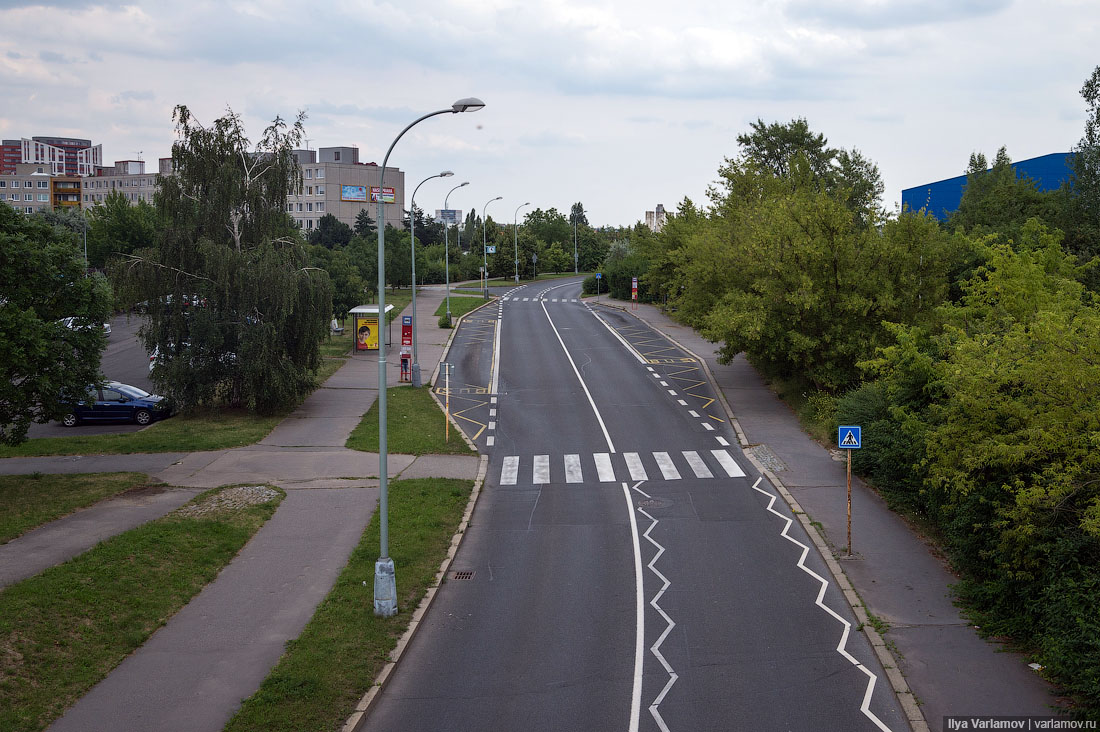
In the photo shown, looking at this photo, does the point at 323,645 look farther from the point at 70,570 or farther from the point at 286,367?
the point at 286,367

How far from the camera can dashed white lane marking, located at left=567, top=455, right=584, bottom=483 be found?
22622 mm

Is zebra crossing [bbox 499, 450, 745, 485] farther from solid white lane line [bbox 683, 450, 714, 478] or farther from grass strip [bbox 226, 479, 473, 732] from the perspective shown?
grass strip [bbox 226, 479, 473, 732]

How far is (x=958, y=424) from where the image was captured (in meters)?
14.3

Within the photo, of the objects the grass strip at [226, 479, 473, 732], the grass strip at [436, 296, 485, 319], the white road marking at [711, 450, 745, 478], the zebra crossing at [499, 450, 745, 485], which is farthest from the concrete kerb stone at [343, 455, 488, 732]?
the grass strip at [436, 296, 485, 319]

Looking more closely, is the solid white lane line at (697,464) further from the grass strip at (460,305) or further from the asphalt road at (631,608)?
the grass strip at (460,305)

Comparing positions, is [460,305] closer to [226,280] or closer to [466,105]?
[226,280]

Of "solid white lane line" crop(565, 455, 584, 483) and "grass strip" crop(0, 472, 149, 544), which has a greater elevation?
"grass strip" crop(0, 472, 149, 544)

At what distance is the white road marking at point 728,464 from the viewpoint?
23064 mm

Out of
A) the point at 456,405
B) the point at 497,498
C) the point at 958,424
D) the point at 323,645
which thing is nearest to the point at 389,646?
the point at 323,645

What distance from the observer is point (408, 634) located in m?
12.9

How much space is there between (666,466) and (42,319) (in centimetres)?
1616

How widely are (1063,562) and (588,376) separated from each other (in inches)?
1020

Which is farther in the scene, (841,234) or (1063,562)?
(841,234)

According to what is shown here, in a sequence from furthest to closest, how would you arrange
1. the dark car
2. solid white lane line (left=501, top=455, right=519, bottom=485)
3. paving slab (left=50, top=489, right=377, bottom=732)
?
the dark car
solid white lane line (left=501, top=455, right=519, bottom=485)
paving slab (left=50, top=489, right=377, bottom=732)
